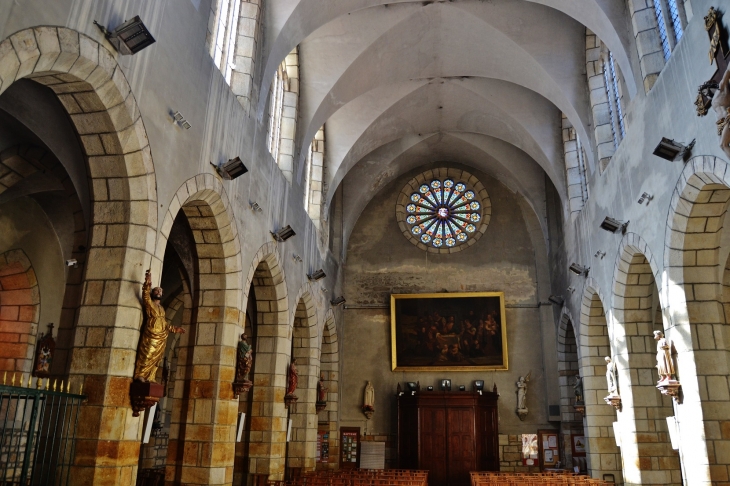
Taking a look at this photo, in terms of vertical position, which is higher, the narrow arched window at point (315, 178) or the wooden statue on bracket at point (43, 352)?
the narrow arched window at point (315, 178)

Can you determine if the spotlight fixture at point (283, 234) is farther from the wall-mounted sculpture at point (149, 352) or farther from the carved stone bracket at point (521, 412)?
the carved stone bracket at point (521, 412)

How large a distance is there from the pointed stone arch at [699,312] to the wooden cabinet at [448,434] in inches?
382

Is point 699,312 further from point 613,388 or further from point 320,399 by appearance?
point 320,399

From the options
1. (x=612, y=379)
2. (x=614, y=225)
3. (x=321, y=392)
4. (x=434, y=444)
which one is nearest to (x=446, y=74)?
(x=614, y=225)

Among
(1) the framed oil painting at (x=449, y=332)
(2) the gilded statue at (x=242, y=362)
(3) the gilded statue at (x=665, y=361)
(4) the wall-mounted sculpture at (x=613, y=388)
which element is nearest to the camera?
(3) the gilded statue at (x=665, y=361)

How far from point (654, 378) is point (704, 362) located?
314 centimetres

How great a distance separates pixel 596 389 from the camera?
13.9 meters

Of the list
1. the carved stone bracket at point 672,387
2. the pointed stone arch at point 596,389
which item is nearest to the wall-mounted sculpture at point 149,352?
the carved stone bracket at point 672,387

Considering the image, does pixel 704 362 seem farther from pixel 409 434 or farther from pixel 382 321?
pixel 382 321

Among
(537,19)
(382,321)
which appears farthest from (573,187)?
(382,321)

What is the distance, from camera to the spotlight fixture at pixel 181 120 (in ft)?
24.9

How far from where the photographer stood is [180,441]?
29.3 ft

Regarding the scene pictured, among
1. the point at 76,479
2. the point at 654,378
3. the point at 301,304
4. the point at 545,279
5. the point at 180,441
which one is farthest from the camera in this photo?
the point at 545,279

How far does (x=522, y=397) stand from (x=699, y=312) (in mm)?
10522
